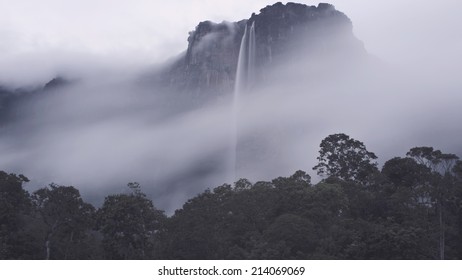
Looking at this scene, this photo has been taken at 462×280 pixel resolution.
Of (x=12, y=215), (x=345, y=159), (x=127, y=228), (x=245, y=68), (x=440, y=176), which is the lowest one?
(x=127, y=228)

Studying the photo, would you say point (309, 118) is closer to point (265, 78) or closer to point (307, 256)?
point (265, 78)

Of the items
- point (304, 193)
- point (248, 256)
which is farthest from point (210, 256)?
point (304, 193)

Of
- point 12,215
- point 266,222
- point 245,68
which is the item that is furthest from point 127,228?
point 245,68

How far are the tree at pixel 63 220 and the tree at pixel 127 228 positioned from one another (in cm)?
152

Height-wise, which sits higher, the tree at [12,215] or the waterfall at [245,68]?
the waterfall at [245,68]

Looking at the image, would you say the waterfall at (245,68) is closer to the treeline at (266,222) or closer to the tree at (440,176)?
the tree at (440,176)

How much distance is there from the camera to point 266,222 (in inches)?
1607

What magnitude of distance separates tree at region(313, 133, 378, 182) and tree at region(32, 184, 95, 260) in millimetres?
26627

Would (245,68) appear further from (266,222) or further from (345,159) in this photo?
(266,222)

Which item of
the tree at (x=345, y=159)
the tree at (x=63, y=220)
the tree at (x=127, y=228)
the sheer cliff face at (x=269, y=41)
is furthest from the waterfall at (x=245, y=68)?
the tree at (x=63, y=220)

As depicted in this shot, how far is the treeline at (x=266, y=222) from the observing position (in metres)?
35.8

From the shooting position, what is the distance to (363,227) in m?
39.0

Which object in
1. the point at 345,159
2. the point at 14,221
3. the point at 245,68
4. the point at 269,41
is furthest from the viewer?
the point at 245,68

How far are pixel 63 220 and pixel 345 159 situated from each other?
98.4 ft
